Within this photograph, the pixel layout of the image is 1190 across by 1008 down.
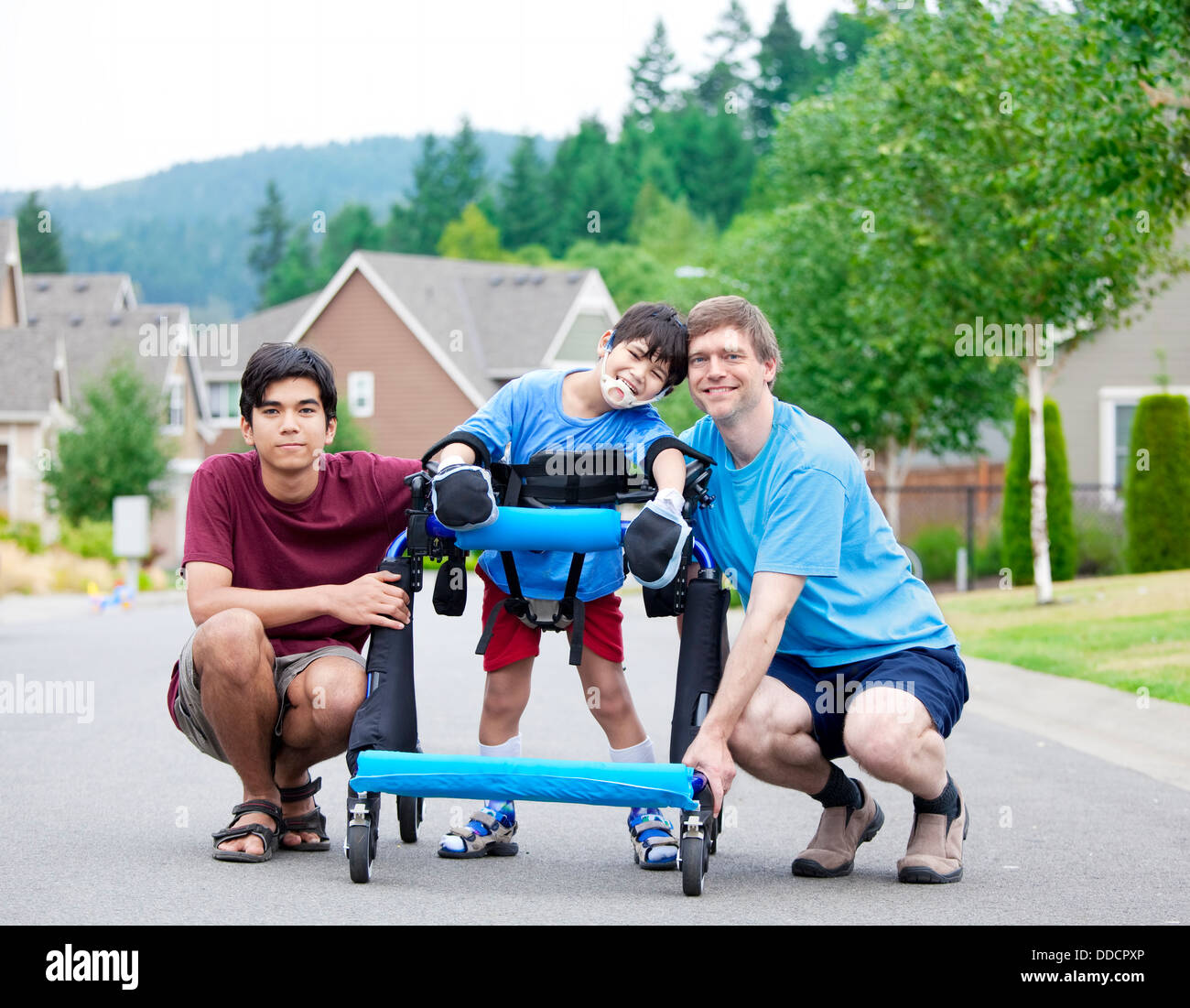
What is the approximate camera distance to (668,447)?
16.3 ft

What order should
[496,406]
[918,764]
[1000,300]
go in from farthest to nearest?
[1000,300] < [496,406] < [918,764]

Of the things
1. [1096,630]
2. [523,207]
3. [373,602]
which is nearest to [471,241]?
[523,207]

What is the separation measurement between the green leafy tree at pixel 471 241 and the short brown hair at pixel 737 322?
8429 centimetres

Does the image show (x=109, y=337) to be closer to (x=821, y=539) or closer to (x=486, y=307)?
(x=486, y=307)

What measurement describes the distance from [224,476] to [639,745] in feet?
5.57

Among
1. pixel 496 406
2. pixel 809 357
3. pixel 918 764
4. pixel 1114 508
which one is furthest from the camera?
pixel 809 357

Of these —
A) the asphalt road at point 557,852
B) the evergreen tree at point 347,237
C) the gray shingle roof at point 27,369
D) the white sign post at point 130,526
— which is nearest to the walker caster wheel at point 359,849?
the asphalt road at point 557,852

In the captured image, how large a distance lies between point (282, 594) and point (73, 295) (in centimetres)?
5851

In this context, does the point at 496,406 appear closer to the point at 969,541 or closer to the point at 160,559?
the point at 969,541

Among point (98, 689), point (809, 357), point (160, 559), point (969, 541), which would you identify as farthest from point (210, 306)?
point (98, 689)

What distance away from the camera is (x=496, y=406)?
208 inches

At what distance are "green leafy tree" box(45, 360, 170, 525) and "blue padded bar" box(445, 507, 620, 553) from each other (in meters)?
34.6

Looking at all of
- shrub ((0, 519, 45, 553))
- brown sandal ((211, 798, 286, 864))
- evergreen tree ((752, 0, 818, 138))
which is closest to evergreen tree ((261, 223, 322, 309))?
evergreen tree ((752, 0, 818, 138))

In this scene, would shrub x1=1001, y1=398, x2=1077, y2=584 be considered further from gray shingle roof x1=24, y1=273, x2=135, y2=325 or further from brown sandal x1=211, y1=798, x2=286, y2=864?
gray shingle roof x1=24, y1=273, x2=135, y2=325
